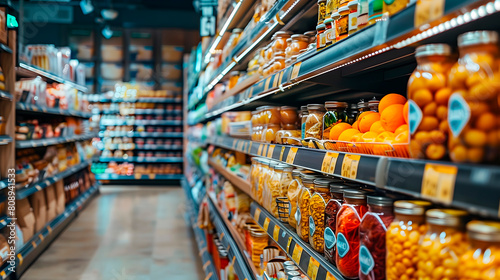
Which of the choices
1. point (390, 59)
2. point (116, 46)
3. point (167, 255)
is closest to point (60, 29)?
point (116, 46)

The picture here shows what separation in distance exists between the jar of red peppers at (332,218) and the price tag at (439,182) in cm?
51

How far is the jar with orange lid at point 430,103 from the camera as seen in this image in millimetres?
796

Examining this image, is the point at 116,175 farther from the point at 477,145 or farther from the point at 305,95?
the point at 477,145

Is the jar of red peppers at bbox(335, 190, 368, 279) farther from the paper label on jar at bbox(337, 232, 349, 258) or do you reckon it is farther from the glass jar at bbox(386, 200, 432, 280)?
the glass jar at bbox(386, 200, 432, 280)

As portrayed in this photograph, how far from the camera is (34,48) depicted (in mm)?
4914

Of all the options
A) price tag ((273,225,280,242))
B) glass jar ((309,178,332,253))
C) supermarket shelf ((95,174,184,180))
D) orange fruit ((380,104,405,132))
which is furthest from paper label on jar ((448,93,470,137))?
supermarket shelf ((95,174,184,180))

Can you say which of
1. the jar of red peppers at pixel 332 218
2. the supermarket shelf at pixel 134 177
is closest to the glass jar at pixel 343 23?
the jar of red peppers at pixel 332 218

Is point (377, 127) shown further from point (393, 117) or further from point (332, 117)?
point (332, 117)

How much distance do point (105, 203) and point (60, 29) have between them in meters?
5.09

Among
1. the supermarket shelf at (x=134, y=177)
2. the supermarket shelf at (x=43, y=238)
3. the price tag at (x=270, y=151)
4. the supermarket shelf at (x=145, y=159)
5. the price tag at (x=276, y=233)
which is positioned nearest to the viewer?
the price tag at (x=276, y=233)

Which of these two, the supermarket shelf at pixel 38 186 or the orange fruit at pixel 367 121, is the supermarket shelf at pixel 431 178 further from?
the supermarket shelf at pixel 38 186

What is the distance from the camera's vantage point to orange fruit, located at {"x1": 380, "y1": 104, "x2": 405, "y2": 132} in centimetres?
118

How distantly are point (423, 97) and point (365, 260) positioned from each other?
1.37 ft

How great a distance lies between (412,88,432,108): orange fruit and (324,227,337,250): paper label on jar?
533 mm
